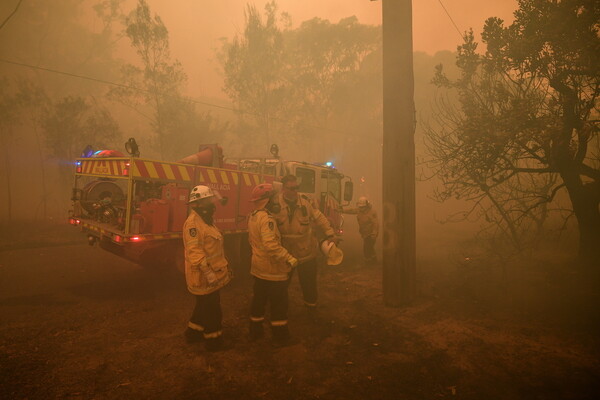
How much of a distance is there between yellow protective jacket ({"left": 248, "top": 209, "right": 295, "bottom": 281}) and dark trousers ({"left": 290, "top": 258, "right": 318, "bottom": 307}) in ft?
2.20

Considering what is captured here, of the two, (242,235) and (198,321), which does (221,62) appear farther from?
(198,321)

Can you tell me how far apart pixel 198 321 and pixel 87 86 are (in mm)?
36423

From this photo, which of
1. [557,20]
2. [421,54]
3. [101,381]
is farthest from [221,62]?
[101,381]

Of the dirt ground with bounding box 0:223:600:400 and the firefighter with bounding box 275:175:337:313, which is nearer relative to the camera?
the dirt ground with bounding box 0:223:600:400

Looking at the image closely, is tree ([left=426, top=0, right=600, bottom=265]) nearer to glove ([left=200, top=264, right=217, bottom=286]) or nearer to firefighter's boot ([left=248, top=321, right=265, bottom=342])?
firefighter's boot ([left=248, top=321, right=265, bottom=342])

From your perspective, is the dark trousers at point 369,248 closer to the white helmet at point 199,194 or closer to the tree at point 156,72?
the white helmet at point 199,194

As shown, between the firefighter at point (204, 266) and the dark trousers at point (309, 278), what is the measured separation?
120 cm

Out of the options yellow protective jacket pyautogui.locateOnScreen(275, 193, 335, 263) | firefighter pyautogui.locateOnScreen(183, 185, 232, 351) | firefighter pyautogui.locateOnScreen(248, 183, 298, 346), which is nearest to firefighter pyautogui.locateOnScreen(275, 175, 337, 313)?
yellow protective jacket pyautogui.locateOnScreen(275, 193, 335, 263)

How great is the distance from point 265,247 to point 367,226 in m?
5.59

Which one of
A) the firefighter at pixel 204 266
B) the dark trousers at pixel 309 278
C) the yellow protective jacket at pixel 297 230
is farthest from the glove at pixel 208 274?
the dark trousers at pixel 309 278

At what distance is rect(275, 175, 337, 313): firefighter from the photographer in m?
4.52

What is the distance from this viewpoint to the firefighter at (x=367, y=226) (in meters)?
8.81

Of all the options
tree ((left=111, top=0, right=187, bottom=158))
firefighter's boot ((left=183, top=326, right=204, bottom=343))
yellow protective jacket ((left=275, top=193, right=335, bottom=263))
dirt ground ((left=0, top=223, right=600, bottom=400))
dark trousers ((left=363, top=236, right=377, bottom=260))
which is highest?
tree ((left=111, top=0, right=187, bottom=158))

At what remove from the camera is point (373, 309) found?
17.4 ft
